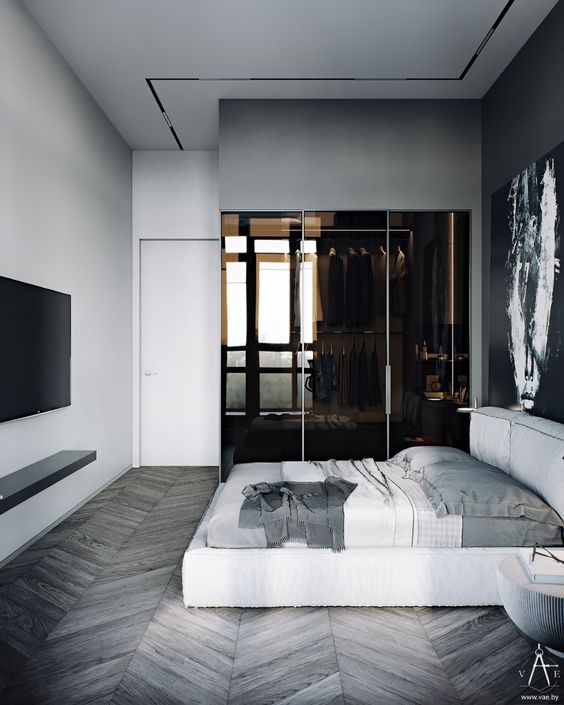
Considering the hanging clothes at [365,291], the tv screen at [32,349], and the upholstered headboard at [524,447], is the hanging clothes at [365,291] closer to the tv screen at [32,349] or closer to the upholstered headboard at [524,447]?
the upholstered headboard at [524,447]

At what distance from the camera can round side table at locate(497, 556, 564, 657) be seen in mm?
1822

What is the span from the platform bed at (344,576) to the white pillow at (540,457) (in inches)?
0.6

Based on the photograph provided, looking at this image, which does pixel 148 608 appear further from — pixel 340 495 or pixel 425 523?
pixel 425 523

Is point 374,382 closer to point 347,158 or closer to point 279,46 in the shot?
point 347,158

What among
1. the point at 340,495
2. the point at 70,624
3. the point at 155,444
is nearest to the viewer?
the point at 70,624

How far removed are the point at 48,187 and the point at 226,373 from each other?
6.06 ft

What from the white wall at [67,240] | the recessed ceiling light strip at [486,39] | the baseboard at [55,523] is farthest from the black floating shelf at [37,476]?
the recessed ceiling light strip at [486,39]

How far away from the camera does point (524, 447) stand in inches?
114

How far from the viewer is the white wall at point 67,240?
10.2ft

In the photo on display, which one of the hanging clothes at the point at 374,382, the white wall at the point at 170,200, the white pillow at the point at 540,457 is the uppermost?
the white wall at the point at 170,200

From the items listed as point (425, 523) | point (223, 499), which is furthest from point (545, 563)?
point (223, 499)

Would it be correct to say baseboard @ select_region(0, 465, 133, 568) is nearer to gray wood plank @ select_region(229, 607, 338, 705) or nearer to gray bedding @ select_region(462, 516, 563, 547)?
gray wood plank @ select_region(229, 607, 338, 705)

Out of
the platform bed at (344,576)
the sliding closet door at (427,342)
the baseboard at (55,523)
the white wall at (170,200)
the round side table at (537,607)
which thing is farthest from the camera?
the white wall at (170,200)

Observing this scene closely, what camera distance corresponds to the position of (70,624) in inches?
94.1
